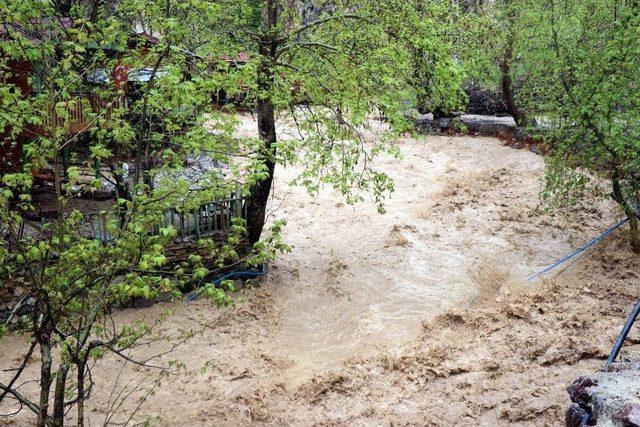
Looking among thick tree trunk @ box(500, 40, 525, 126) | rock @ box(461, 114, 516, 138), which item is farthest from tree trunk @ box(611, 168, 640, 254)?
rock @ box(461, 114, 516, 138)

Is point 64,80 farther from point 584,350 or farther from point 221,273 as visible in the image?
point 584,350

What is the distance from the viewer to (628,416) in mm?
4477

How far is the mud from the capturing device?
782cm

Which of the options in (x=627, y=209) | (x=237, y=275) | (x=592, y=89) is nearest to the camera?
(x=592, y=89)

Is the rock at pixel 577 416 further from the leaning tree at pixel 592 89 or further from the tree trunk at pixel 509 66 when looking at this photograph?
the tree trunk at pixel 509 66

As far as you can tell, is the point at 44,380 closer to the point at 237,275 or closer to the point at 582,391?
the point at 582,391

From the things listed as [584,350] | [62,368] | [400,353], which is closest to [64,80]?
[62,368]

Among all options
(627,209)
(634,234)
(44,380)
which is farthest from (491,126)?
(44,380)

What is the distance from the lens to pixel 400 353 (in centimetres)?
930

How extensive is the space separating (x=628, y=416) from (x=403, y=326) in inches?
245

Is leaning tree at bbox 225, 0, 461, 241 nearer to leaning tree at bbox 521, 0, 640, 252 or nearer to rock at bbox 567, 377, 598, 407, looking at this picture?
leaning tree at bbox 521, 0, 640, 252

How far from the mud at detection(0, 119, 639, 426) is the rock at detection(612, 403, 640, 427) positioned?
5.93ft

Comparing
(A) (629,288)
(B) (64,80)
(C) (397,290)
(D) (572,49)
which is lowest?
(C) (397,290)

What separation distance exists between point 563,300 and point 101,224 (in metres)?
8.84
